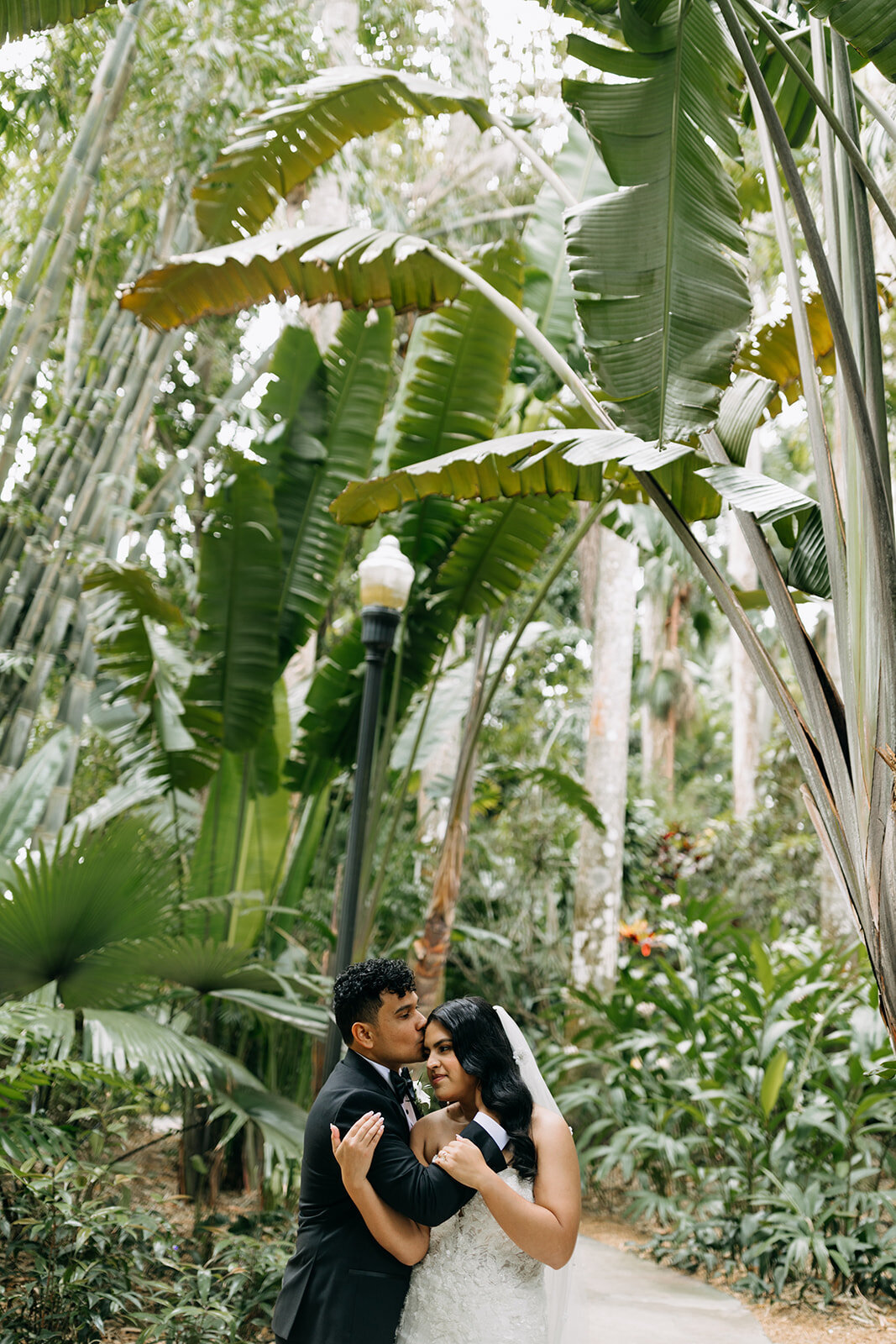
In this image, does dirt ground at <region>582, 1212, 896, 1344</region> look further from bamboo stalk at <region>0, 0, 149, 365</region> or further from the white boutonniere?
bamboo stalk at <region>0, 0, 149, 365</region>

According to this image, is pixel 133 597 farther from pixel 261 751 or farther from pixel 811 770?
pixel 811 770

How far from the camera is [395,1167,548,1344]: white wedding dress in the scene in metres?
2.57

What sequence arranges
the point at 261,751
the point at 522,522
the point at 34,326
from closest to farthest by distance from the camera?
the point at 34,326 → the point at 522,522 → the point at 261,751

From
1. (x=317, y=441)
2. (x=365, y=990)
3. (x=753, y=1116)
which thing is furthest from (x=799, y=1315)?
(x=317, y=441)

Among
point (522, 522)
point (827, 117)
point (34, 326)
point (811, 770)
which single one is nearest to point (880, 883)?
point (811, 770)

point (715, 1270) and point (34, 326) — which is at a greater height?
point (34, 326)

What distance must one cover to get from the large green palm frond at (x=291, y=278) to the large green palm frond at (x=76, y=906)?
2739 mm

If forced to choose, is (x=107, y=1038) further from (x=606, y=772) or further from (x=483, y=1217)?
(x=606, y=772)

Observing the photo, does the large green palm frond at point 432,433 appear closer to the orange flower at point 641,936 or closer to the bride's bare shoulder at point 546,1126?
the orange flower at point 641,936

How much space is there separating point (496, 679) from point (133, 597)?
2.08 metres

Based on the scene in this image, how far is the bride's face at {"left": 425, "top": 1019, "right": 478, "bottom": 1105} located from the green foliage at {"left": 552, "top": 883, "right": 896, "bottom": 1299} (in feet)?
10.2

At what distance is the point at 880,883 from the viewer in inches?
109

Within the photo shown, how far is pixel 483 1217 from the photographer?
2.59m

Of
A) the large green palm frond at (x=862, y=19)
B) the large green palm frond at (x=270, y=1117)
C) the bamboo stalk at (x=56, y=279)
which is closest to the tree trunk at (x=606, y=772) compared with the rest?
the large green palm frond at (x=270, y=1117)
